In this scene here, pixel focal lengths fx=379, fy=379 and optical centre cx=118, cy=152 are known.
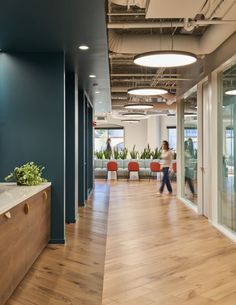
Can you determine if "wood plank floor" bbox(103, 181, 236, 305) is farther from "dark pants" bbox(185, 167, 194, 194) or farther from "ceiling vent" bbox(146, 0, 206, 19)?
"ceiling vent" bbox(146, 0, 206, 19)

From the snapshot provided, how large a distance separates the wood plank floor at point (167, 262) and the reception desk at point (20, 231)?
89 centimetres

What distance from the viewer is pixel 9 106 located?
18.5 feet

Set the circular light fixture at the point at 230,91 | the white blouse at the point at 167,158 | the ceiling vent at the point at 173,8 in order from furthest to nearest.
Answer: the white blouse at the point at 167,158 < the circular light fixture at the point at 230,91 < the ceiling vent at the point at 173,8

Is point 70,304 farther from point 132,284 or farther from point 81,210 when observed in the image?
point 81,210

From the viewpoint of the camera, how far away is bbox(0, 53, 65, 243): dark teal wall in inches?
221

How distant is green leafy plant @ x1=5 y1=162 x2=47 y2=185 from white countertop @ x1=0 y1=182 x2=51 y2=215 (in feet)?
0.34

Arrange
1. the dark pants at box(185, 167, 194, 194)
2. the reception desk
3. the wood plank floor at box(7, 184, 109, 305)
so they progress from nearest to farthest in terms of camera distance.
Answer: the reception desk < the wood plank floor at box(7, 184, 109, 305) < the dark pants at box(185, 167, 194, 194)

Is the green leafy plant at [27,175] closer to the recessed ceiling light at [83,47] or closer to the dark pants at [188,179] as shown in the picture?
the recessed ceiling light at [83,47]

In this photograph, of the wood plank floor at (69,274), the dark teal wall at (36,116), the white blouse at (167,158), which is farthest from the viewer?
the white blouse at (167,158)

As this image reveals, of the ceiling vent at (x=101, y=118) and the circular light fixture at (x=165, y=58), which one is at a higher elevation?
the ceiling vent at (x=101, y=118)

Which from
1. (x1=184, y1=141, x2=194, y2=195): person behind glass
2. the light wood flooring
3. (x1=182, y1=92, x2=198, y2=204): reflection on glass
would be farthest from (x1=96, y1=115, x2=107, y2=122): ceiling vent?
the light wood flooring

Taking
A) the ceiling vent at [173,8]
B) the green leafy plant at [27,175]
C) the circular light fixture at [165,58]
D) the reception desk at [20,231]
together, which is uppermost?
the ceiling vent at [173,8]

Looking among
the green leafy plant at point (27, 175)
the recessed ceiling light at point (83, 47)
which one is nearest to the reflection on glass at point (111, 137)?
the recessed ceiling light at point (83, 47)

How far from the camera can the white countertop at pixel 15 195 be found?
3.40 metres
